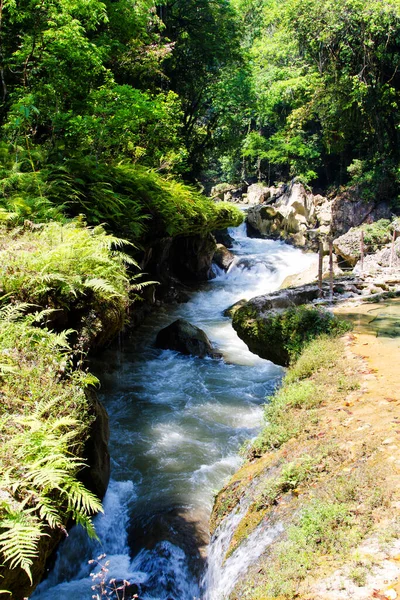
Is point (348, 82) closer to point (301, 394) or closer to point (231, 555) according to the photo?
point (301, 394)

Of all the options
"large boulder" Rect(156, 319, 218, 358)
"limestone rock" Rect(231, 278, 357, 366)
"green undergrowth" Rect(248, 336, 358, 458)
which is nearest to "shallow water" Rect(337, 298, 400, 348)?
"limestone rock" Rect(231, 278, 357, 366)

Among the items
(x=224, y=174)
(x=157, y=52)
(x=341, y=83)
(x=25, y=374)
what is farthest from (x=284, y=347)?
(x=224, y=174)

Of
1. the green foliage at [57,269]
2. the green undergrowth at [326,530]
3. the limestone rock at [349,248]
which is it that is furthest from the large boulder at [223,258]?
the green undergrowth at [326,530]

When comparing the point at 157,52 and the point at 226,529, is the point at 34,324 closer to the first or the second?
the point at 226,529

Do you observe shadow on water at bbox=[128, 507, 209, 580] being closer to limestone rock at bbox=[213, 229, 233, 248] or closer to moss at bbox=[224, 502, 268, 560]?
moss at bbox=[224, 502, 268, 560]

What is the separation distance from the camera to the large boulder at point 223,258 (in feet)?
75.8

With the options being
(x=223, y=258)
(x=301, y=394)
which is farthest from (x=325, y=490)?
(x=223, y=258)

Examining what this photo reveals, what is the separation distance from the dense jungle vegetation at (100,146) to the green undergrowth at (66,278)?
1.0 inches

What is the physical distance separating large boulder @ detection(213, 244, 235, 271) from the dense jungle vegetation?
4.50 metres

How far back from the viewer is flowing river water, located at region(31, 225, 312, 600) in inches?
214

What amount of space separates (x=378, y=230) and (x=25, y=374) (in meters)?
21.5

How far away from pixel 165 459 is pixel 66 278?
419 cm

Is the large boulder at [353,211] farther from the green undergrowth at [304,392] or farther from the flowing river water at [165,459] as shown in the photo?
the green undergrowth at [304,392]

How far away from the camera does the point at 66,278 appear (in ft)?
17.1
